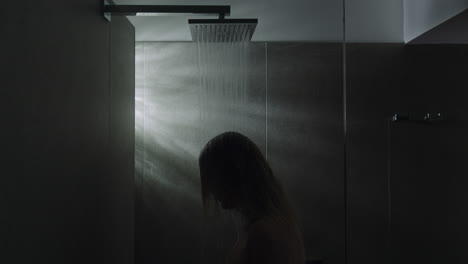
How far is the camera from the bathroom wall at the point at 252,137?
1432 mm

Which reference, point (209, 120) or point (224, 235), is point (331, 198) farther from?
point (209, 120)

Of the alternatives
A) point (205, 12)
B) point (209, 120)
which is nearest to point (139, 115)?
point (209, 120)

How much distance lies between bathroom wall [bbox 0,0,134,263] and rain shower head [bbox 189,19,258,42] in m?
0.23

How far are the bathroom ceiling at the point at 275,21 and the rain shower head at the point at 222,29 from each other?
229mm

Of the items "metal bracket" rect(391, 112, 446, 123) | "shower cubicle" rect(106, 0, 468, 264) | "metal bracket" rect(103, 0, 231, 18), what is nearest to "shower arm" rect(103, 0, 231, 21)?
"metal bracket" rect(103, 0, 231, 18)

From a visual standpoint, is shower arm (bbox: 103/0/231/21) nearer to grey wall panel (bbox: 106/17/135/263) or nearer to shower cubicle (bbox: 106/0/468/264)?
grey wall panel (bbox: 106/17/135/263)

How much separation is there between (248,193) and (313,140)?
72 cm

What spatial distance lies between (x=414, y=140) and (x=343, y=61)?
328 millimetres

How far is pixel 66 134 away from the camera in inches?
34.4

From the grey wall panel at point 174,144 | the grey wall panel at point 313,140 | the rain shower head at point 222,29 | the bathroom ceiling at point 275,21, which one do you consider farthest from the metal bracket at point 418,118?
the rain shower head at point 222,29

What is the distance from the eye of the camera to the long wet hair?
794 mm

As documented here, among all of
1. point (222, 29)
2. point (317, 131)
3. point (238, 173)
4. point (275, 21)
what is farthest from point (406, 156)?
point (238, 173)

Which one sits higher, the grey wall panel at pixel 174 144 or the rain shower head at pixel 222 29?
the rain shower head at pixel 222 29

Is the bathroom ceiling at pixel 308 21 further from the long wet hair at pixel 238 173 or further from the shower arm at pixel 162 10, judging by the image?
Answer: the long wet hair at pixel 238 173
